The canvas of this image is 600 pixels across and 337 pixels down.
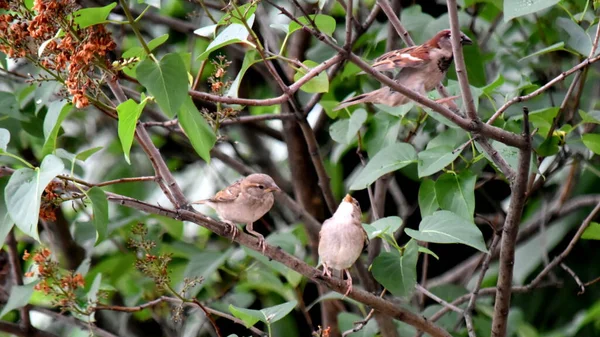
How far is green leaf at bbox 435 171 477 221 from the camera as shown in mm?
2676

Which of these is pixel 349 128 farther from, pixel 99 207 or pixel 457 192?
pixel 99 207

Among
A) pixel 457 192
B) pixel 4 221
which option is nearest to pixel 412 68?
pixel 457 192

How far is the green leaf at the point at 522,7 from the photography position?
2.14 meters

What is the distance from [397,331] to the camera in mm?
3225

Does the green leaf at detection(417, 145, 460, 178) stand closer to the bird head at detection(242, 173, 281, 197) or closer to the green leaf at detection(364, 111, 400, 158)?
the green leaf at detection(364, 111, 400, 158)

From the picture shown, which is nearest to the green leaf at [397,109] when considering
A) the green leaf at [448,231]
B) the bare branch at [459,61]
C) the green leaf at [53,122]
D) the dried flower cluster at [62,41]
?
the green leaf at [448,231]

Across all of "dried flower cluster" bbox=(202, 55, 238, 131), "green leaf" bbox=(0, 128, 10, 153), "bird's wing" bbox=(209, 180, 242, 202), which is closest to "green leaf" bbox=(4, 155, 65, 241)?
"green leaf" bbox=(0, 128, 10, 153)

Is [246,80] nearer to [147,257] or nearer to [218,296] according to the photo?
[218,296]

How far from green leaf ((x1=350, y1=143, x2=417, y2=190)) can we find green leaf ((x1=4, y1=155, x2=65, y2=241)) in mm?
1079

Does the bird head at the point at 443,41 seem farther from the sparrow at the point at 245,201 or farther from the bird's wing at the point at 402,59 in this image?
the sparrow at the point at 245,201

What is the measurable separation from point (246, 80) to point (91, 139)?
1.07 meters

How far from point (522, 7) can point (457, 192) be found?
73 cm

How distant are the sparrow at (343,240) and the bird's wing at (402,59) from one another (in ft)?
1.95

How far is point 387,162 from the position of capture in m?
2.79
